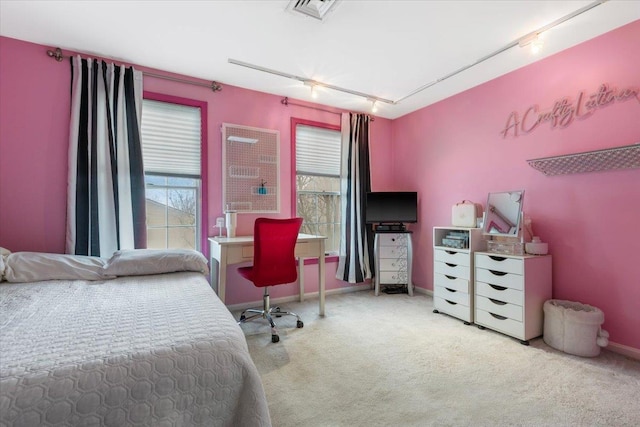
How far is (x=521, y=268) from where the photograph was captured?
2516 mm

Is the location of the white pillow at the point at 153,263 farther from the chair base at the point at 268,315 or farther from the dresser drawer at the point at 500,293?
the dresser drawer at the point at 500,293

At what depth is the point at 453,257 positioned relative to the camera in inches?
124

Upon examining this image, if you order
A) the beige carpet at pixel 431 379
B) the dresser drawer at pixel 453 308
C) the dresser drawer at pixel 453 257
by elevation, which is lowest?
the beige carpet at pixel 431 379

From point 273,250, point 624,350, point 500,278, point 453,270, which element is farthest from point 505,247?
point 273,250

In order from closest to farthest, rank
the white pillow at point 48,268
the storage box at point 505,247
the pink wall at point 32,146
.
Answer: the white pillow at point 48,268
the pink wall at point 32,146
the storage box at point 505,247

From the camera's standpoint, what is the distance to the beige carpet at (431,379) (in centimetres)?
163

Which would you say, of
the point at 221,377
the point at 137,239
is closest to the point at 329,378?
the point at 221,377

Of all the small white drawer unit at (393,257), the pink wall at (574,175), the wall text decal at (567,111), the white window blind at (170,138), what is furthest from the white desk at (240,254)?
the wall text decal at (567,111)

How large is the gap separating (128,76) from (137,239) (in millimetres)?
1561

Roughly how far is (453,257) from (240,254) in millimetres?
2205

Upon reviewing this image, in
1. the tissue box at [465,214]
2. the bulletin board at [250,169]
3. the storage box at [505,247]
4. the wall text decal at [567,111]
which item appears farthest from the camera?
the bulletin board at [250,169]

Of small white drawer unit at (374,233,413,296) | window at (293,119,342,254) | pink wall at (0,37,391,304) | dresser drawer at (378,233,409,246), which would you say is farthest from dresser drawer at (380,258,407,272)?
pink wall at (0,37,391,304)

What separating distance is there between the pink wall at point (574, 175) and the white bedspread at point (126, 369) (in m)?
2.91

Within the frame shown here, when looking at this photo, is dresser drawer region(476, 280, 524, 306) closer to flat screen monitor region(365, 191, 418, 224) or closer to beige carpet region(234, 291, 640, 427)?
beige carpet region(234, 291, 640, 427)
